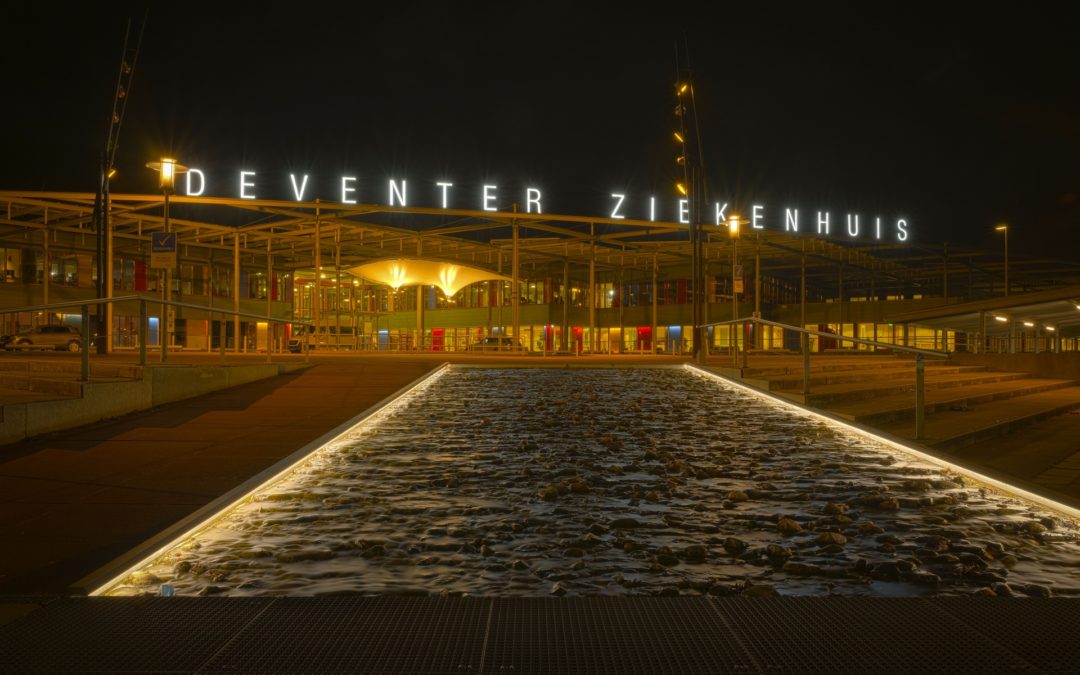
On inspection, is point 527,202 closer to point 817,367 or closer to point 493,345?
point 493,345

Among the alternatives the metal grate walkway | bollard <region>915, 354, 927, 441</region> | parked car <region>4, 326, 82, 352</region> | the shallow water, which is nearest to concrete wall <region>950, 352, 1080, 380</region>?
bollard <region>915, 354, 927, 441</region>

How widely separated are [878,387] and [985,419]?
2691 mm

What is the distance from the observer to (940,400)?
13555mm

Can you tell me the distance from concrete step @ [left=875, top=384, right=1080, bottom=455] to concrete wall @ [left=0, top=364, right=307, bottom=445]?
10.00 metres

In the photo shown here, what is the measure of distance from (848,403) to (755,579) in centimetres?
961

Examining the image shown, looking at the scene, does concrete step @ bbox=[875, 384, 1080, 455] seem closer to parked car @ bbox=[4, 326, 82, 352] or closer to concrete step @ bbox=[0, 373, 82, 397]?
concrete step @ bbox=[0, 373, 82, 397]

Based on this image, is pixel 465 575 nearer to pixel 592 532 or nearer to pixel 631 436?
pixel 592 532

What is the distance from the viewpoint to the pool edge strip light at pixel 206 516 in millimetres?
4309

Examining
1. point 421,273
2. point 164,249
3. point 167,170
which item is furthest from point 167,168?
point 421,273

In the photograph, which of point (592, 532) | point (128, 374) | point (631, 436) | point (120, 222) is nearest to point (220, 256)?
point (120, 222)

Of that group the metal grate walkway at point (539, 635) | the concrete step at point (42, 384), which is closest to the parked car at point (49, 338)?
the concrete step at point (42, 384)

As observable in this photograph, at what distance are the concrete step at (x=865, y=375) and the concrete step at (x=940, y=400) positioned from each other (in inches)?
50.3

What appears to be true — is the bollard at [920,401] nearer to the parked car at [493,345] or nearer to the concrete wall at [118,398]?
the concrete wall at [118,398]

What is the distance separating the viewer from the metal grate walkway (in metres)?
3.32
